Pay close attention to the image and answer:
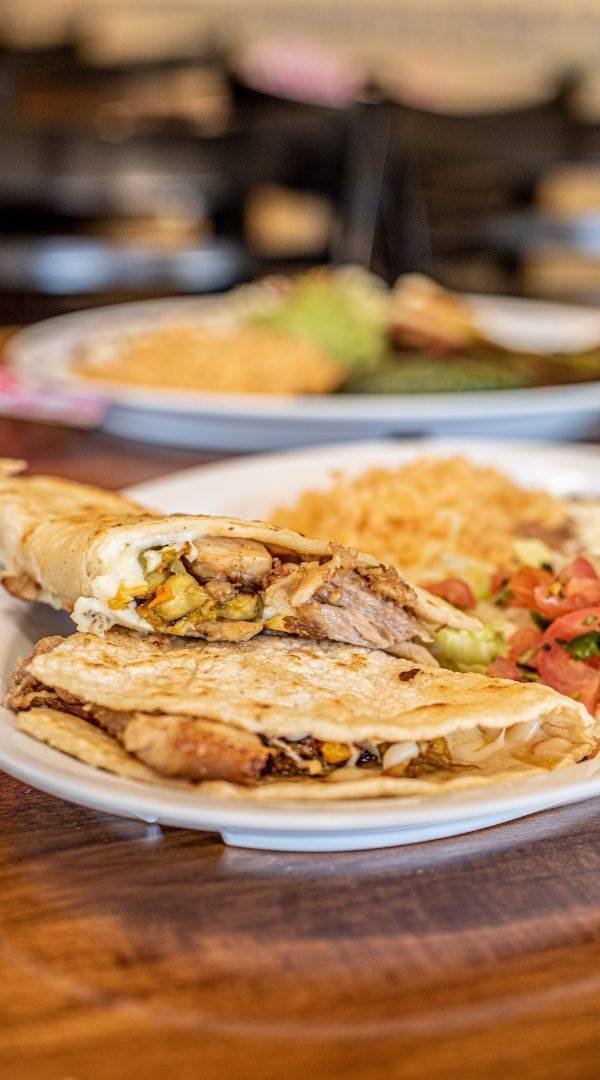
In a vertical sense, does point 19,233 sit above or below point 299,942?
below

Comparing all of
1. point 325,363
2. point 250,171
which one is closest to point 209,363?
point 325,363

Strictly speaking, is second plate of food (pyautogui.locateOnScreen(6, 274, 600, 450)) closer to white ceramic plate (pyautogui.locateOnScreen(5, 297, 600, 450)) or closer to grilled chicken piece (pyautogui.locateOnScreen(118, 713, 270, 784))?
white ceramic plate (pyautogui.locateOnScreen(5, 297, 600, 450))

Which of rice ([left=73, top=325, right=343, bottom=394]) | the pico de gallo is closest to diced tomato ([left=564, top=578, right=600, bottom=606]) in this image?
the pico de gallo

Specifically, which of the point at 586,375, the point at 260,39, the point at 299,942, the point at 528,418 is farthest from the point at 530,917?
the point at 260,39

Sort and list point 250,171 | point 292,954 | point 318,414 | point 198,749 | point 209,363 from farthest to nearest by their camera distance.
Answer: point 250,171
point 209,363
point 318,414
point 198,749
point 292,954

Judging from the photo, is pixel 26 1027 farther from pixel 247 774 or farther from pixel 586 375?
pixel 586 375

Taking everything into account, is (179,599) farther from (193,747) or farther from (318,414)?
(318,414)
